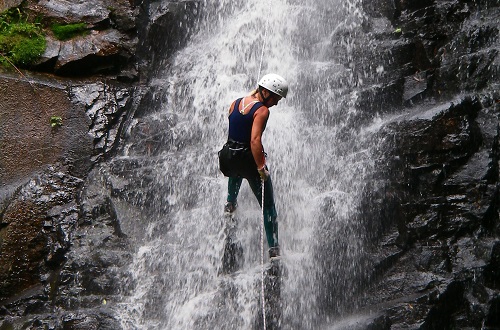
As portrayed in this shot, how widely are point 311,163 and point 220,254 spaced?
214 cm

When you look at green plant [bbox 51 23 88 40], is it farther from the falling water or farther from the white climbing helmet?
the white climbing helmet

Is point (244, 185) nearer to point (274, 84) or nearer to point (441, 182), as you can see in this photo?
point (274, 84)

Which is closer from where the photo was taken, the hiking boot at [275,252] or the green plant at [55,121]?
the hiking boot at [275,252]

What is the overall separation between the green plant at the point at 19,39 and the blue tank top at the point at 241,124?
4.91 metres

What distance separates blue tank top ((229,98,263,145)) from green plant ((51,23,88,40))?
4930mm

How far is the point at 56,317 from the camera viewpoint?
690 cm

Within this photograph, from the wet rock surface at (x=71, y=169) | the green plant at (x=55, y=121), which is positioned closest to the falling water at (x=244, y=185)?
the wet rock surface at (x=71, y=169)

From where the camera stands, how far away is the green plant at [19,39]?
30.3 ft

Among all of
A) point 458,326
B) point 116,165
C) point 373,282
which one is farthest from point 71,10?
point 458,326

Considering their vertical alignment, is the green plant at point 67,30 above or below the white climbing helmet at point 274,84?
above

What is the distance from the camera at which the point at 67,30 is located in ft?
32.0

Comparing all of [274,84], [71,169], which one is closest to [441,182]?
[274,84]

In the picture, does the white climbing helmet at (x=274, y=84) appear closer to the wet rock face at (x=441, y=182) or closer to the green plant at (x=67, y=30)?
the wet rock face at (x=441, y=182)

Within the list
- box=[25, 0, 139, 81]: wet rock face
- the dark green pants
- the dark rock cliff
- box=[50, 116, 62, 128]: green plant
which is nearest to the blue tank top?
the dark green pants
